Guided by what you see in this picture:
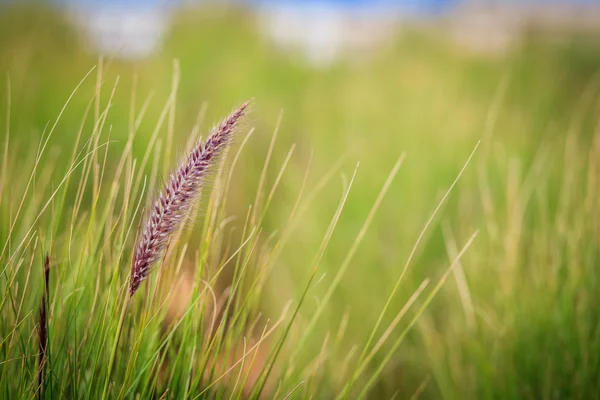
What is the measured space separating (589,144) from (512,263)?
128cm

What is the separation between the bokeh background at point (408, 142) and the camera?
137cm

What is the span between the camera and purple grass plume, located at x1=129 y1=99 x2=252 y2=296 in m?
0.68

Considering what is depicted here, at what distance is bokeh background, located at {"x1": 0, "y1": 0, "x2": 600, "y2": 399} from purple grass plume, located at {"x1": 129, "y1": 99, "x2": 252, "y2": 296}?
11 cm

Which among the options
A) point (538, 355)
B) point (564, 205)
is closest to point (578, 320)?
point (538, 355)

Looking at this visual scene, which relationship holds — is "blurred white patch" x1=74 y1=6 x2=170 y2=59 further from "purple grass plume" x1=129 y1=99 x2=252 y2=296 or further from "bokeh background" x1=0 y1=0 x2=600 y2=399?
"purple grass plume" x1=129 y1=99 x2=252 y2=296

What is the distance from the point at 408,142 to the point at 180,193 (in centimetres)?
189

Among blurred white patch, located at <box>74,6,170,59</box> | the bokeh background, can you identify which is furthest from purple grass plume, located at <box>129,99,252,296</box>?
blurred white patch, located at <box>74,6,170,59</box>

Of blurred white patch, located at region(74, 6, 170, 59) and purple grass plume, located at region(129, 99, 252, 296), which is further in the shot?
blurred white patch, located at region(74, 6, 170, 59)

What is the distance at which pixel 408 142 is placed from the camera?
2441mm

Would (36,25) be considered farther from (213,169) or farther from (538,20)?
(538,20)

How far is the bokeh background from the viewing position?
137 cm

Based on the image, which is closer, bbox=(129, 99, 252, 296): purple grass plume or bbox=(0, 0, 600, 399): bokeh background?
bbox=(129, 99, 252, 296): purple grass plume

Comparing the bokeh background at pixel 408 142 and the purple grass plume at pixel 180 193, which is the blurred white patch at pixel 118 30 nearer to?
the bokeh background at pixel 408 142

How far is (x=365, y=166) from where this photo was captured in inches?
91.1
